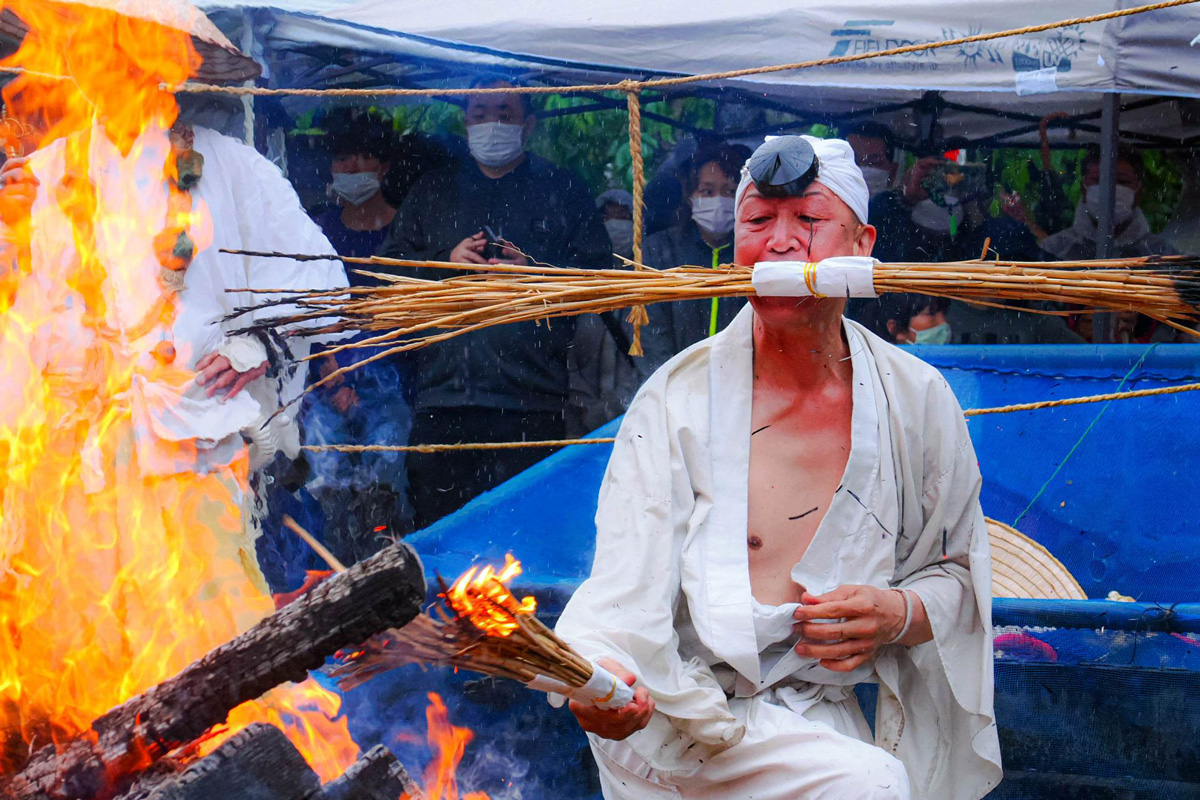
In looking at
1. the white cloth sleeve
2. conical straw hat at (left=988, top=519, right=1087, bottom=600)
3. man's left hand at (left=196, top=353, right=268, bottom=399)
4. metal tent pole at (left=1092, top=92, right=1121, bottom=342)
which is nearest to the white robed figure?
man's left hand at (left=196, top=353, right=268, bottom=399)

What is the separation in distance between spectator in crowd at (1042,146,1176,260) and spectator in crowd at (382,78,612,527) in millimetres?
3254

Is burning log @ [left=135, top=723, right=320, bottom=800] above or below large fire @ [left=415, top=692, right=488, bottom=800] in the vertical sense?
above

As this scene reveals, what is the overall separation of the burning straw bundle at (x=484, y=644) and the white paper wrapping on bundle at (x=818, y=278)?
105 centimetres

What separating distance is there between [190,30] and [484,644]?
3492 mm

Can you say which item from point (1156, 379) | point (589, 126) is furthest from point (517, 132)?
point (1156, 379)

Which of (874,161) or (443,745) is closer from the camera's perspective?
(443,745)

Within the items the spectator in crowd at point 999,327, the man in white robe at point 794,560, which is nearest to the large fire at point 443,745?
the man in white robe at point 794,560

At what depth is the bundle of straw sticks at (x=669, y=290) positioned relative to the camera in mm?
2781

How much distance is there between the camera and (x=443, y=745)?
15.0 feet

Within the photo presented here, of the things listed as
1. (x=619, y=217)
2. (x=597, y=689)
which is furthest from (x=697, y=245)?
(x=597, y=689)

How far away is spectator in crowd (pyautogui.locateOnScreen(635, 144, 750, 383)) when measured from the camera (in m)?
6.57

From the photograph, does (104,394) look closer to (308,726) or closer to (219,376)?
(219,376)

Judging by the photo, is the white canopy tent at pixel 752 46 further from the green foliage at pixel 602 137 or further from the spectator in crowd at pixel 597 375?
the spectator in crowd at pixel 597 375

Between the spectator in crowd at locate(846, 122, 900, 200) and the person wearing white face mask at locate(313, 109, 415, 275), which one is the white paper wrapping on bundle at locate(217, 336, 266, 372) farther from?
the spectator in crowd at locate(846, 122, 900, 200)
